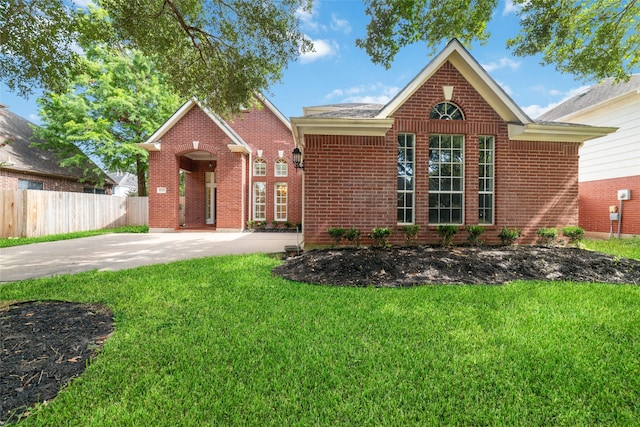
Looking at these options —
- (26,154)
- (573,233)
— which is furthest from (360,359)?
(26,154)

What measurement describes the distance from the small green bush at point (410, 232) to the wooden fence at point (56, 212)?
49.7 feet

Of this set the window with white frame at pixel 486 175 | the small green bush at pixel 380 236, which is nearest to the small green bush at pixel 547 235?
the window with white frame at pixel 486 175

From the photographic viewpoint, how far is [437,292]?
4379mm

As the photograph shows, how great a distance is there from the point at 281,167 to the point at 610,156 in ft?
52.6

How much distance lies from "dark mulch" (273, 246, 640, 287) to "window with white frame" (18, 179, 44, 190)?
64.4 feet

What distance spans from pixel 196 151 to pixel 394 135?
35.9ft

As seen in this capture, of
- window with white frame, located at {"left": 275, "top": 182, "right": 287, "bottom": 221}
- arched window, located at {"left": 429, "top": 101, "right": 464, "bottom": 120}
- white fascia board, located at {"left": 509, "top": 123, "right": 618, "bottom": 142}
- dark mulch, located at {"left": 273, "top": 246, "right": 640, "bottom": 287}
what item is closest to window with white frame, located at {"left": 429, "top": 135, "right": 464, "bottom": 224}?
arched window, located at {"left": 429, "top": 101, "right": 464, "bottom": 120}

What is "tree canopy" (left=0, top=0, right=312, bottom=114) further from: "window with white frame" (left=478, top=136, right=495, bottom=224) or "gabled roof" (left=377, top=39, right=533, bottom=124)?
"window with white frame" (left=478, top=136, right=495, bottom=224)

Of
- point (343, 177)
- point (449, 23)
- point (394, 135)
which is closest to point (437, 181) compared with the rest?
point (394, 135)

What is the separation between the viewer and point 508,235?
7711mm

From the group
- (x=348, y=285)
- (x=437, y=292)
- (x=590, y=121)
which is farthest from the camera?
(x=590, y=121)

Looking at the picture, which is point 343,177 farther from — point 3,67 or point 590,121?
point 590,121

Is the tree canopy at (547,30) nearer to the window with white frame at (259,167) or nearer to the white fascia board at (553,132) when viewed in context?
the white fascia board at (553,132)

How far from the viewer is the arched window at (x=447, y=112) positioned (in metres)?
A: 7.91
